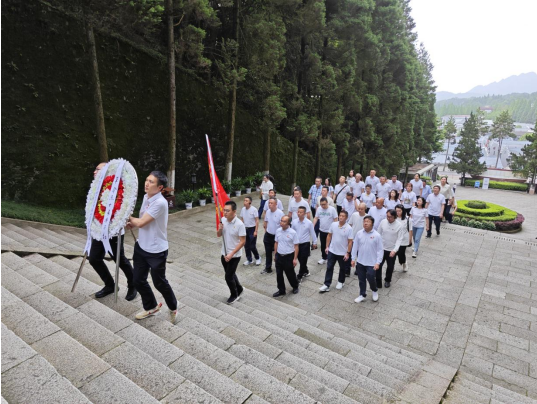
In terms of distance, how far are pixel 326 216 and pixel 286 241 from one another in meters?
1.90

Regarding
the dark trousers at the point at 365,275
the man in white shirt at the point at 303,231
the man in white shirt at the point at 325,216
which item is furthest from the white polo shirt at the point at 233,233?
the man in white shirt at the point at 325,216

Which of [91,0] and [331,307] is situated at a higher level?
[91,0]

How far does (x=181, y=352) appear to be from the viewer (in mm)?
3199

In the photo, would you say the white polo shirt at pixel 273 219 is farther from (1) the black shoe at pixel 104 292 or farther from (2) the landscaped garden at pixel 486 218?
(2) the landscaped garden at pixel 486 218

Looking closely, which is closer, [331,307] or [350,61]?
[331,307]

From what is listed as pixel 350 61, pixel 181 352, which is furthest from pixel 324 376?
pixel 350 61

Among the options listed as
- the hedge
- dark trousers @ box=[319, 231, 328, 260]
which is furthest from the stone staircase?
the hedge

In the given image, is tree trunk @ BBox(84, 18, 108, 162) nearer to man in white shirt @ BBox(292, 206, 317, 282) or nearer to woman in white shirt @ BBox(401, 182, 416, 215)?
man in white shirt @ BBox(292, 206, 317, 282)

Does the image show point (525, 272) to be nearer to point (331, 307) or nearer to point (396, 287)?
point (396, 287)

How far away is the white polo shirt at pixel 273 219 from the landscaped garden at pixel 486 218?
11.5 m

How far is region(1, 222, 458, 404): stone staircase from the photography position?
2.62 meters

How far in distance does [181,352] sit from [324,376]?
147 cm

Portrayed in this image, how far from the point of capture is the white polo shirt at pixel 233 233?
17.5 ft

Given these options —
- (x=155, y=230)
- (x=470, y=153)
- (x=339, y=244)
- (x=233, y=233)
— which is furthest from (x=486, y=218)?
(x=470, y=153)
